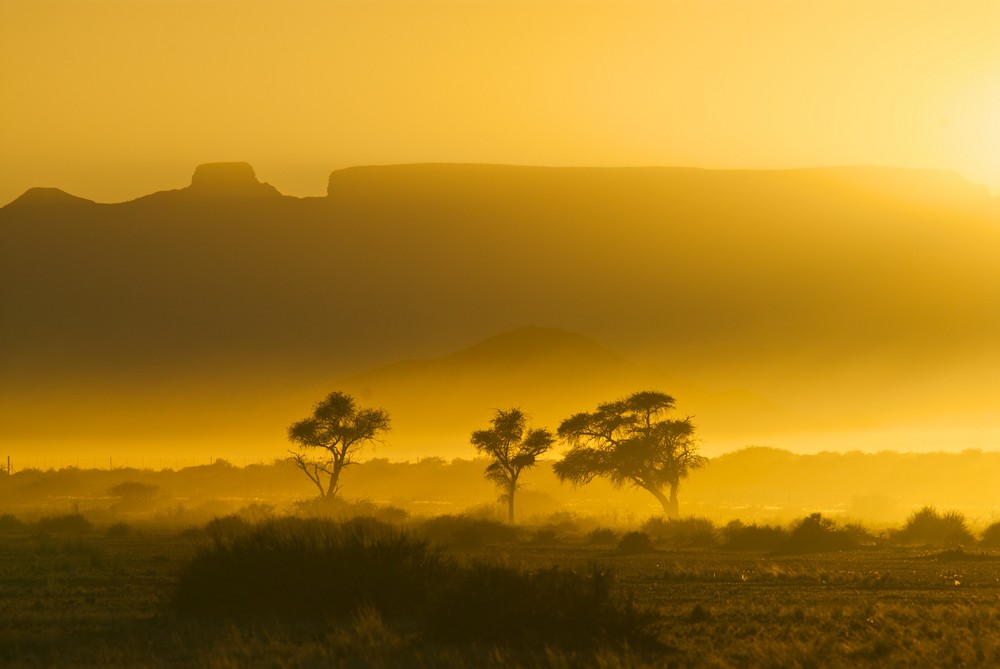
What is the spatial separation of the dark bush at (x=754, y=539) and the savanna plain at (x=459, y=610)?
942 cm

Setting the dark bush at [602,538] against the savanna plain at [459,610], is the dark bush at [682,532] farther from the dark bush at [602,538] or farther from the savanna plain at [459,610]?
the savanna plain at [459,610]

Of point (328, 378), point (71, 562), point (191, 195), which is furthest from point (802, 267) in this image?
point (71, 562)

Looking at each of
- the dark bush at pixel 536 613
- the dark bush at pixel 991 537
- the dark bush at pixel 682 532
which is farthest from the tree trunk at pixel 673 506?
the dark bush at pixel 536 613

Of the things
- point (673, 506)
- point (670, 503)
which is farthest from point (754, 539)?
point (670, 503)

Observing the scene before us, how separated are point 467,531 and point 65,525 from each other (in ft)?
58.6

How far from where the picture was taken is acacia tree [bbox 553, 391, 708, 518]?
67.2 m

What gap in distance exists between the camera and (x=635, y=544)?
45.2 meters

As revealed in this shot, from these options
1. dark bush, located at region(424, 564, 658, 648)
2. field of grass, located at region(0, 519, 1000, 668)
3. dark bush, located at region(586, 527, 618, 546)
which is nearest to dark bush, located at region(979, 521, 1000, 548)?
field of grass, located at region(0, 519, 1000, 668)

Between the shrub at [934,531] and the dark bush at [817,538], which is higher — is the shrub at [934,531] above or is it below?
above

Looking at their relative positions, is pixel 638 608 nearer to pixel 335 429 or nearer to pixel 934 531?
pixel 934 531

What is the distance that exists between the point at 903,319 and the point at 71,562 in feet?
568

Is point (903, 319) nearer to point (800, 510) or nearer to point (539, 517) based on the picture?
point (800, 510)

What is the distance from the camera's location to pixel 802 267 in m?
195

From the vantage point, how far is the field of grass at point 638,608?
1920 cm
